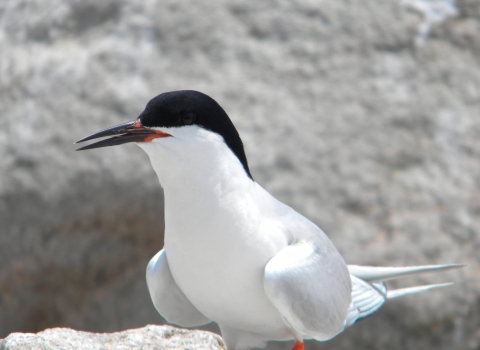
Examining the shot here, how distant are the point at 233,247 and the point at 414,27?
9.68ft

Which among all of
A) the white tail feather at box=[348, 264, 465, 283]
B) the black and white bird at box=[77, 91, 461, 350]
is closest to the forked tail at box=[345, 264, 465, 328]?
the white tail feather at box=[348, 264, 465, 283]

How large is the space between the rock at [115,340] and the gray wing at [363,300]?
0.65 m

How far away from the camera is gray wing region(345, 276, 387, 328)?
2834 millimetres

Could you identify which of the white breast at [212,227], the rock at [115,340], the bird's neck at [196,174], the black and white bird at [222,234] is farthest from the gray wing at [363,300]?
the bird's neck at [196,174]

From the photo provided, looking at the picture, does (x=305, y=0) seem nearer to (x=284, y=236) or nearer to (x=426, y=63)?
(x=426, y=63)

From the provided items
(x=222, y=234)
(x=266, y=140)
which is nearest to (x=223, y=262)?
(x=222, y=234)

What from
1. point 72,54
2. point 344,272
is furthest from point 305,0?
point 344,272

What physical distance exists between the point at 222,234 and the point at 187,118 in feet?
1.53

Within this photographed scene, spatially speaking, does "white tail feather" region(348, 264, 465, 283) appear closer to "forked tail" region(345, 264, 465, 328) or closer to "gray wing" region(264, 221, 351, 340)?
"forked tail" region(345, 264, 465, 328)

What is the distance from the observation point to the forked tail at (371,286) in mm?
2865

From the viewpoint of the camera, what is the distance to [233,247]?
2371 millimetres

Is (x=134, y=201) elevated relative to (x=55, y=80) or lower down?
lower down

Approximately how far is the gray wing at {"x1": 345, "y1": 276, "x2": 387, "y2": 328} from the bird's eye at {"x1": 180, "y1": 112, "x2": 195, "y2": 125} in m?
1.15

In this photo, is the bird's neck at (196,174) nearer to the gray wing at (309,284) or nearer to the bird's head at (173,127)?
the bird's head at (173,127)
